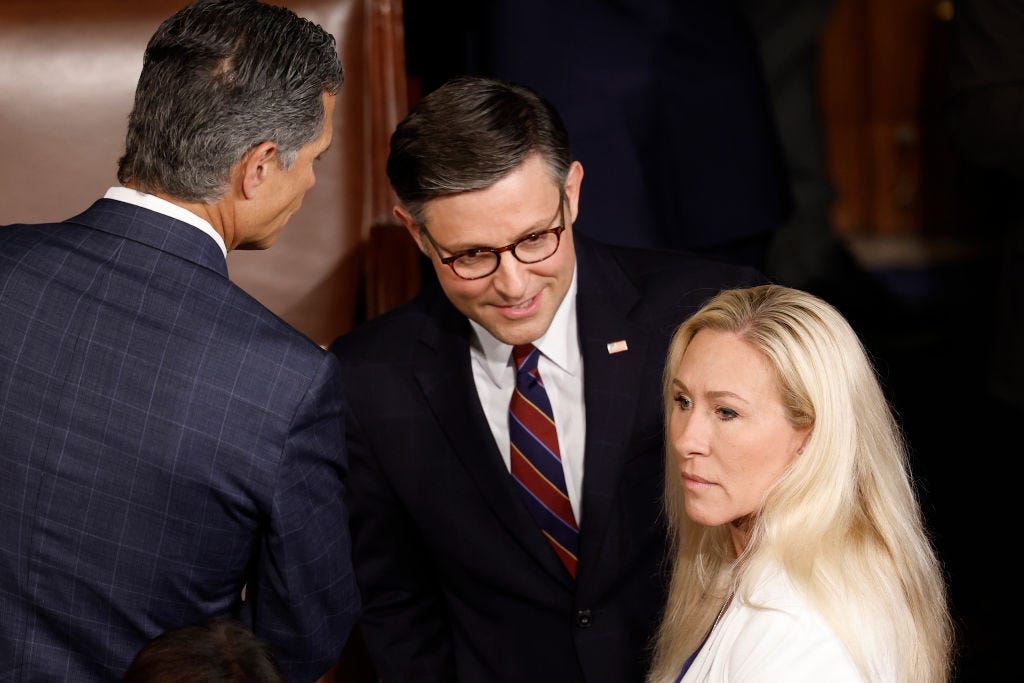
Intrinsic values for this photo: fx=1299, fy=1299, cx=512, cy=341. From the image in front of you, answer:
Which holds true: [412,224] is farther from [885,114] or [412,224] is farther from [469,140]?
[885,114]

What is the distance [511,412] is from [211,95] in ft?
2.63

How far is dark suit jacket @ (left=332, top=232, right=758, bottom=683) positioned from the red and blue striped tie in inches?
1.6

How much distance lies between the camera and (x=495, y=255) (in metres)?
2.21

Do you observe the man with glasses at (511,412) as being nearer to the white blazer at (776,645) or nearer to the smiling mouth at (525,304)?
the smiling mouth at (525,304)

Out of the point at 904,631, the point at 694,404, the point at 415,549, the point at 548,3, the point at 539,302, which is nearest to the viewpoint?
the point at 904,631

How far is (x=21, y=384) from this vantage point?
6.06 feet

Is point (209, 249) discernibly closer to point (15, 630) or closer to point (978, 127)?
point (15, 630)

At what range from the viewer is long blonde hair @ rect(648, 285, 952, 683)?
1812 mm

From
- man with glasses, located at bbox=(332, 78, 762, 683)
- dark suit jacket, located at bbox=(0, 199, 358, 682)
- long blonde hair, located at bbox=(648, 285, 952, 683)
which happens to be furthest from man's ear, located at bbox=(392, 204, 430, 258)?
long blonde hair, located at bbox=(648, 285, 952, 683)

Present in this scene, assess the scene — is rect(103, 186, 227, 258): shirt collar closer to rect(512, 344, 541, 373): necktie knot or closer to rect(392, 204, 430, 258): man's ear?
rect(392, 204, 430, 258): man's ear

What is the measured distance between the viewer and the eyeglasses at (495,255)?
221 centimetres

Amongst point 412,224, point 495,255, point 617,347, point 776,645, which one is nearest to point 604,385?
point 617,347

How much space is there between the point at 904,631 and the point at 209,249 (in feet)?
3.74

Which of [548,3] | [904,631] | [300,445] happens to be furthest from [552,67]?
[904,631]
